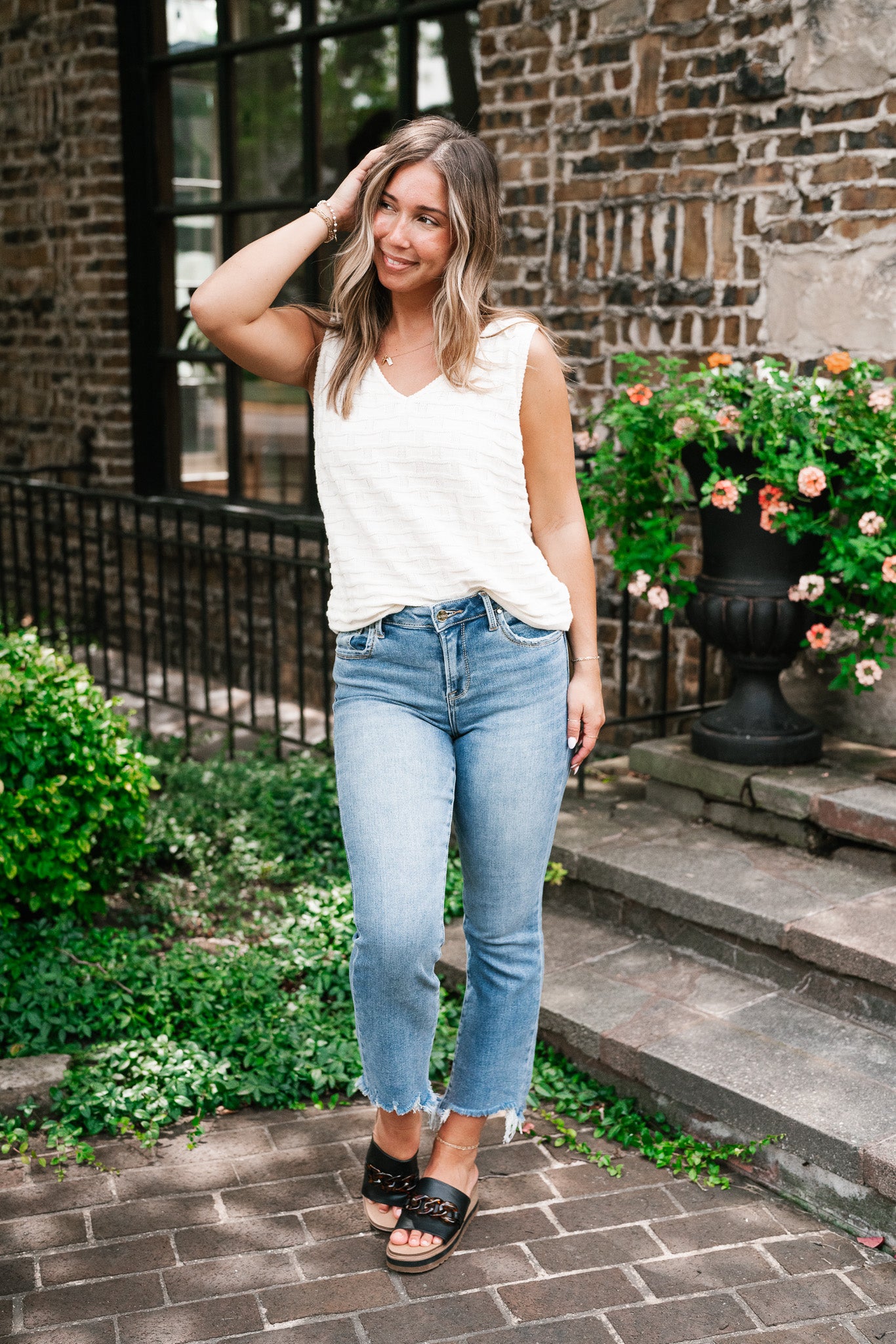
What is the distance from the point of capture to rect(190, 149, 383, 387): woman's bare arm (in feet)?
7.75

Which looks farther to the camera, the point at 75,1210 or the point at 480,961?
the point at 75,1210

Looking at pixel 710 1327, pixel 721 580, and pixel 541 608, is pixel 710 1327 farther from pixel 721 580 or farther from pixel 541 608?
pixel 721 580

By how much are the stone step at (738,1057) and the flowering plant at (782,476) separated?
1.05 m

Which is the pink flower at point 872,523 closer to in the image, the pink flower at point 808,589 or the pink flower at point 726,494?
the pink flower at point 808,589

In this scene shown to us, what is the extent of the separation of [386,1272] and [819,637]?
85.8 inches

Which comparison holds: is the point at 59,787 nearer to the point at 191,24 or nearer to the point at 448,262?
the point at 448,262

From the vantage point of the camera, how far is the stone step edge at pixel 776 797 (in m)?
3.67

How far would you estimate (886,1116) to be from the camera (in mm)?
2713

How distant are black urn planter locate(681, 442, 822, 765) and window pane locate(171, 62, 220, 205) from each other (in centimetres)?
394

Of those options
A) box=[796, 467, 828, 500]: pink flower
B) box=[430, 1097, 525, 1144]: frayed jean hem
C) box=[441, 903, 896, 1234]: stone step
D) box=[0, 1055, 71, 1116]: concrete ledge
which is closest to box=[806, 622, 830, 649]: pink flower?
box=[796, 467, 828, 500]: pink flower

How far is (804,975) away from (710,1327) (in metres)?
1.09

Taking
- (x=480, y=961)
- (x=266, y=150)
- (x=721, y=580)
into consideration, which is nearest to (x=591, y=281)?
(x=721, y=580)

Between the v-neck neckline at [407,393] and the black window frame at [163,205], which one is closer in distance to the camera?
the v-neck neckline at [407,393]

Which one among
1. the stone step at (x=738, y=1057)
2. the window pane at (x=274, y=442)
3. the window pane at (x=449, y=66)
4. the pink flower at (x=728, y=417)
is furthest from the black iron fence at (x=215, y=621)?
the window pane at (x=449, y=66)
